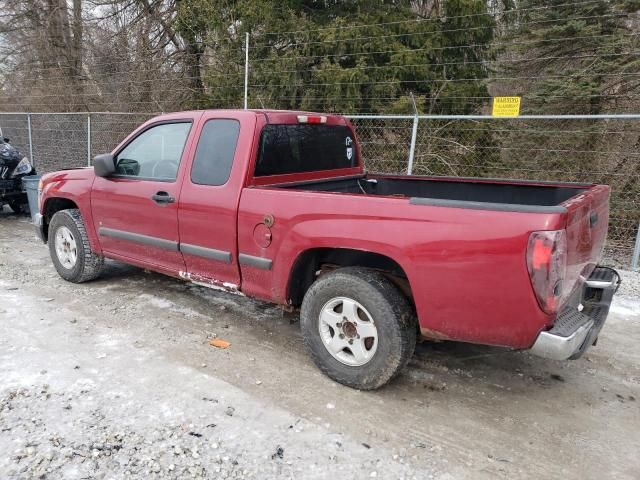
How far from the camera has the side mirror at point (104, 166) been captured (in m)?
4.59

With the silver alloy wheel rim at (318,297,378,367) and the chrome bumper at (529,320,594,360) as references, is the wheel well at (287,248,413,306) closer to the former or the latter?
the silver alloy wheel rim at (318,297,378,367)

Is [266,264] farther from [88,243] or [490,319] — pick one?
[88,243]

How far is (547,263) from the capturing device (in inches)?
98.4

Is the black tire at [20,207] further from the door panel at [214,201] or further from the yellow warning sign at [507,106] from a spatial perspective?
the yellow warning sign at [507,106]

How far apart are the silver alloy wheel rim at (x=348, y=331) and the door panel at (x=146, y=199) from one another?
61.8 inches

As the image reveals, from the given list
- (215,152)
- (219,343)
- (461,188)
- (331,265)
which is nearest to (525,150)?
(461,188)

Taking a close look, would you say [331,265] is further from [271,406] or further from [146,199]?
[146,199]

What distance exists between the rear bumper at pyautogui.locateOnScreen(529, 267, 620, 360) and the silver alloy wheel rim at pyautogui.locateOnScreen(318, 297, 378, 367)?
975mm

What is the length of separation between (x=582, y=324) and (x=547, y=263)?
0.67 metres

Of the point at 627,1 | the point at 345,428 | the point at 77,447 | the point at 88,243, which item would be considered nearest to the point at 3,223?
the point at 88,243

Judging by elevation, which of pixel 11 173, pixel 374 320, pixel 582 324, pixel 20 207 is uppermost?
pixel 11 173

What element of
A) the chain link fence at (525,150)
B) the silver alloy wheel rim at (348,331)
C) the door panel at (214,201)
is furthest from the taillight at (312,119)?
the chain link fence at (525,150)

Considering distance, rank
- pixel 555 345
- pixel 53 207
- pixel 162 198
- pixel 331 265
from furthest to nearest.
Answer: pixel 53 207 < pixel 162 198 < pixel 331 265 < pixel 555 345

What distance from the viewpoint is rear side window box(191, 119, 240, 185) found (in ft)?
12.6
